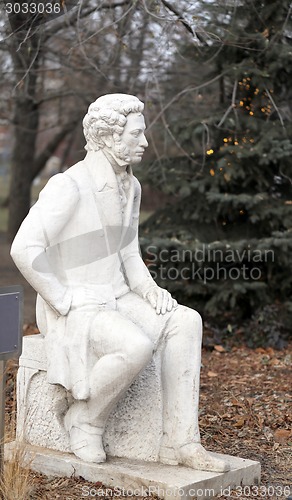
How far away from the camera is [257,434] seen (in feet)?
19.5

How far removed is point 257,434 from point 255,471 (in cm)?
104

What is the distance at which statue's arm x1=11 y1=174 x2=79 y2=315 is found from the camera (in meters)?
4.70

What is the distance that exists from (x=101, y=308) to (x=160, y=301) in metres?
0.35

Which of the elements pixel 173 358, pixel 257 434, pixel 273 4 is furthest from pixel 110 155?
pixel 273 4

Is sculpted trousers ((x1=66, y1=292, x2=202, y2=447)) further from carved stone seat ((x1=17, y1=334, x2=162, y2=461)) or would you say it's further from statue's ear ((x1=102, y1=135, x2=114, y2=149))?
statue's ear ((x1=102, y1=135, x2=114, y2=149))

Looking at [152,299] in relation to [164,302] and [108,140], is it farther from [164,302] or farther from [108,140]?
[108,140]

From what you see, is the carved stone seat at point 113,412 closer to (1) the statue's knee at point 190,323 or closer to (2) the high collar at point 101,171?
(1) the statue's knee at point 190,323

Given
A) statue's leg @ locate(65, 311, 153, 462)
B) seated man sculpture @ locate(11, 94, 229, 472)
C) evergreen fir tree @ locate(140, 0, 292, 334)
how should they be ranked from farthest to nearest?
1. evergreen fir tree @ locate(140, 0, 292, 334)
2. seated man sculpture @ locate(11, 94, 229, 472)
3. statue's leg @ locate(65, 311, 153, 462)

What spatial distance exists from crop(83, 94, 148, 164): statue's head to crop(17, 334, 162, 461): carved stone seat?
114 cm

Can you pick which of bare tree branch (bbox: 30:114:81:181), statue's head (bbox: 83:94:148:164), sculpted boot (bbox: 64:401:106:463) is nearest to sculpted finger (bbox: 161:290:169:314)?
sculpted boot (bbox: 64:401:106:463)

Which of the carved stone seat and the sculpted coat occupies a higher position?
the sculpted coat

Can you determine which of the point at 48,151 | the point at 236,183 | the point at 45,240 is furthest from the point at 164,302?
the point at 48,151

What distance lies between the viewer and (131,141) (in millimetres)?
4871

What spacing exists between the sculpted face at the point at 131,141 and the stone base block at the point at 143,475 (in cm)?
166
